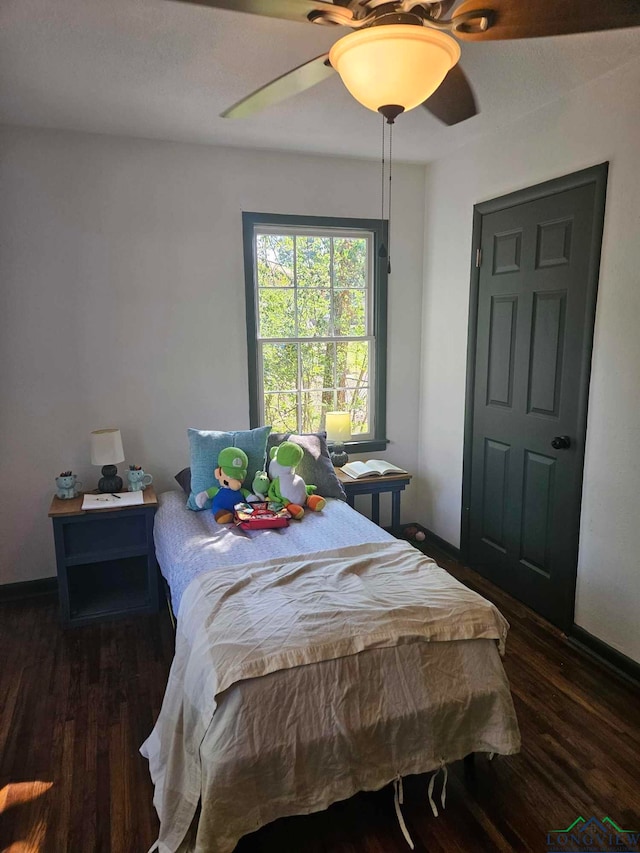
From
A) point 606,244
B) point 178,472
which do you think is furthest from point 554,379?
point 178,472

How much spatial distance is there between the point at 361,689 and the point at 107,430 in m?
2.08

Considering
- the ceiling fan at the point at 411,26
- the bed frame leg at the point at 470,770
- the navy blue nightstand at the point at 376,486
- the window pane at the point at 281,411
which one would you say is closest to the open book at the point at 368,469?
the navy blue nightstand at the point at 376,486

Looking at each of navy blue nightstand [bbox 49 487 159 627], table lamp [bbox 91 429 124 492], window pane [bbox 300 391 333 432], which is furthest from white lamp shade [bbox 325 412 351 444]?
table lamp [bbox 91 429 124 492]

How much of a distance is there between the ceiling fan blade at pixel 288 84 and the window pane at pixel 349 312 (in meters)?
1.86

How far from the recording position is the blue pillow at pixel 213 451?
9.87 feet

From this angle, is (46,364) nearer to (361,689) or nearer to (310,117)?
(310,117)

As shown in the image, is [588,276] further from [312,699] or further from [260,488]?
[312,699]

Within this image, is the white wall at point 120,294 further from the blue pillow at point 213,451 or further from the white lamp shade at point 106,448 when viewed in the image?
the blue pillow at point 213,451

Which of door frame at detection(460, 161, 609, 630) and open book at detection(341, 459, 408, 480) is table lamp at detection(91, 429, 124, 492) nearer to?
open book at detection(341, 459, 408, 480)

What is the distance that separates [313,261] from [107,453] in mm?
1754

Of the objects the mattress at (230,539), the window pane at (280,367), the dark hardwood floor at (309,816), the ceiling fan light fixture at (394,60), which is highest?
the ceiling fan light fixture at (394,60)

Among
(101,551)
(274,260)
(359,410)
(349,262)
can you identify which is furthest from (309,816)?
(349,262)

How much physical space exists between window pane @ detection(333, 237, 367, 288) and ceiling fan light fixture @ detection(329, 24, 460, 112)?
2248 millimetres

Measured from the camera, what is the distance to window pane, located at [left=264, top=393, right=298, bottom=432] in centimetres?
366
